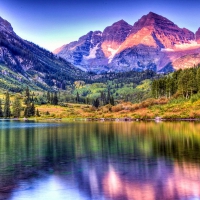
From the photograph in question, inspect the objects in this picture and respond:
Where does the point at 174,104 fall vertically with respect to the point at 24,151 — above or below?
above

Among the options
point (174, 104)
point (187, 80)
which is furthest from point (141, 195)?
point (187, 80)

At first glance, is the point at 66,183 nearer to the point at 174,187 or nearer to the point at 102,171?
the point at 102,171

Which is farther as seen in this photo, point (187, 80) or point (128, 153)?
point (187, 80)

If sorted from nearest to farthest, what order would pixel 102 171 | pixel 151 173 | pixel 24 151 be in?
1. pixel 151 173
2. pixel 102 171
3. pixel 24 151

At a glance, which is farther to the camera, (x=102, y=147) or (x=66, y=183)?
(x=102, y=147)

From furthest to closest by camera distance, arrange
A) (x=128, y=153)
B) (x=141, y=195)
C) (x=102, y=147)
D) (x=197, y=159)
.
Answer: (x=102, y=147) < (x=128, y=153) < (x=197, y=159) < (x=141, y=195)

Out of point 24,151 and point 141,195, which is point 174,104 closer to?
point 24,151

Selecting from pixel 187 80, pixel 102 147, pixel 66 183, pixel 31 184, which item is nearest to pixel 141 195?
pixel 66 183

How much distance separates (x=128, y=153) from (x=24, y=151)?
718 inches

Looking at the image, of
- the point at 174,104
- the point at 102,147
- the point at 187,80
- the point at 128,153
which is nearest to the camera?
the point at 128,153

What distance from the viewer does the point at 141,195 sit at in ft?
85.5

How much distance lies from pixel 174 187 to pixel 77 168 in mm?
14060

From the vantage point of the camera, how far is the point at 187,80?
19700cm

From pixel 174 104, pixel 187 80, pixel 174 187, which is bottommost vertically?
pixel 174 187
